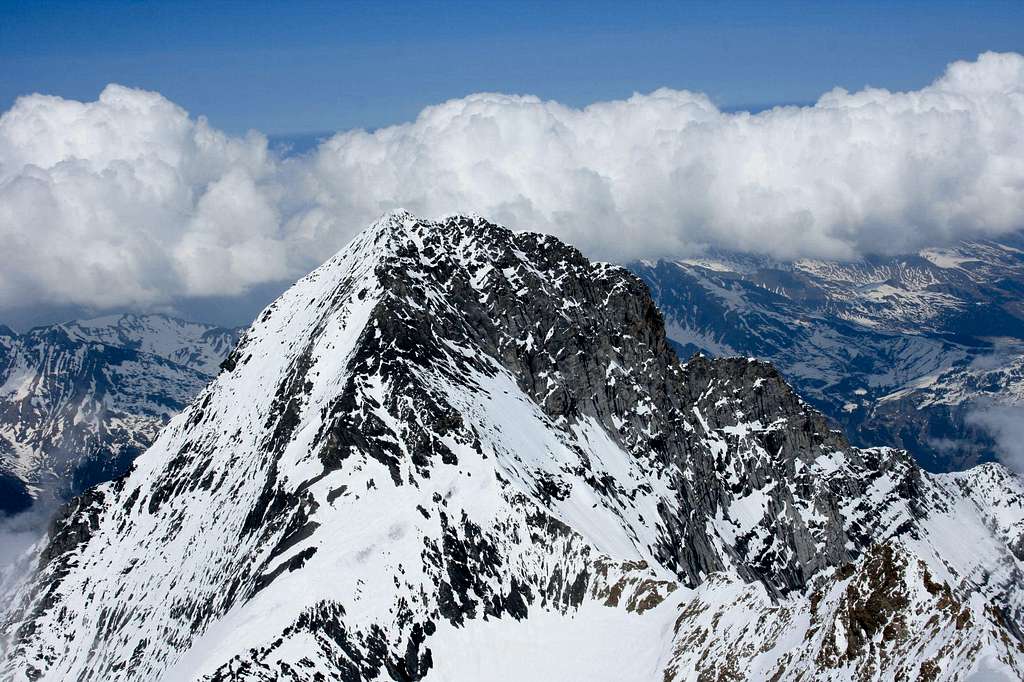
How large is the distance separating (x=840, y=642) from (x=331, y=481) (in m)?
110

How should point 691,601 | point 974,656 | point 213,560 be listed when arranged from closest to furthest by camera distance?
point 974,656
point 691,601
point 213,560

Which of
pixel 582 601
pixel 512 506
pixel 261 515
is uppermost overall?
pixel 261 515

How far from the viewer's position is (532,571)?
165250mm

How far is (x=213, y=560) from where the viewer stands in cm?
18938

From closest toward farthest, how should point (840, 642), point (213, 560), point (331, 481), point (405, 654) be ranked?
point (840, 642) → point (405, 654) → point (331, 481) → point (213, 560)

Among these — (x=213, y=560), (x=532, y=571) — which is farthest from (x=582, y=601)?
(x=213, y=560)

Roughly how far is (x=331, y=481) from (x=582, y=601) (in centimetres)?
5063

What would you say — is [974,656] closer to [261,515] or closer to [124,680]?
[261,515]

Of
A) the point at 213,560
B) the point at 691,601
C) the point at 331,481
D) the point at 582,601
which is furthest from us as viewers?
the point at 213,560

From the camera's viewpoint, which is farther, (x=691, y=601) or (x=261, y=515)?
(x=261, y=515)

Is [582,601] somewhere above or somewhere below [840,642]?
below

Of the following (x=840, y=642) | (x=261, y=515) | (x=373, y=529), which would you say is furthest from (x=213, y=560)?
(x=840, y=642)

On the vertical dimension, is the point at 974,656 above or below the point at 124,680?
above

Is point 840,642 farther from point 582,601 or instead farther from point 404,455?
point 404,455
